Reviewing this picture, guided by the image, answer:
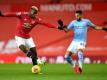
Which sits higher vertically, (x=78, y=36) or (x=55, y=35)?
(x=55, y=35)

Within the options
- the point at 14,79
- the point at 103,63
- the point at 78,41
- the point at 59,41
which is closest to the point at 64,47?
the point at 59,41

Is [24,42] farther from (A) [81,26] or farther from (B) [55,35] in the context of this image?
(B) [55,35]

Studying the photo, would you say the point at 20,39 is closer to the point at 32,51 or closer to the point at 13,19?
the point at 32,51

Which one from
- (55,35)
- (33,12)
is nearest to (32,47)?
(33,12)

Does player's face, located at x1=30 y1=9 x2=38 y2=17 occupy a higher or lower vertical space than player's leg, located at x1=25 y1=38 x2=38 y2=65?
higher

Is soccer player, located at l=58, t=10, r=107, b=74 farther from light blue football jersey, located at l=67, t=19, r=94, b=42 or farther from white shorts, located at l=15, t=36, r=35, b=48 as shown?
white shorts, located at l=15, t=36, r=35, b=48

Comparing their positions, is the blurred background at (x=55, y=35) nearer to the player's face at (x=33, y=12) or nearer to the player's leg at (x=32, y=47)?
the player's leg at (x=32, y=47)

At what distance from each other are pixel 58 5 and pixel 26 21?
827 cm

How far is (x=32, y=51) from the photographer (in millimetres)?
19156

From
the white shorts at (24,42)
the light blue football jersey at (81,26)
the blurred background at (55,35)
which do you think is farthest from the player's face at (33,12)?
the blurred background at (55,35)

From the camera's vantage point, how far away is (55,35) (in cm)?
2714

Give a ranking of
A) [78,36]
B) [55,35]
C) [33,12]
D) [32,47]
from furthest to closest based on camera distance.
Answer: [55,35], [78,36], [32,47], [33,12]

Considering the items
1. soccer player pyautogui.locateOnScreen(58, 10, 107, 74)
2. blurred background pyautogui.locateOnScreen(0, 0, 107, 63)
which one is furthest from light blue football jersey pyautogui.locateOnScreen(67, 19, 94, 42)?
blurred background pyautogui.locateOnScreen(0, 0, 107, 63)

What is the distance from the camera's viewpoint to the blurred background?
87.7ft
